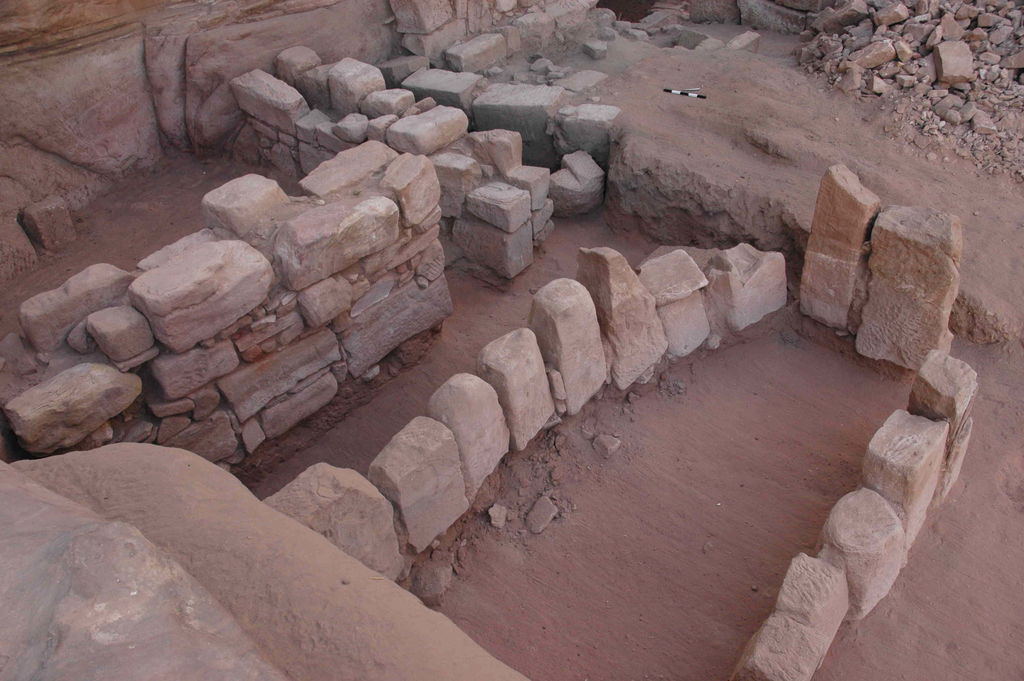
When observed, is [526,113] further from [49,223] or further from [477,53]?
[49,223]

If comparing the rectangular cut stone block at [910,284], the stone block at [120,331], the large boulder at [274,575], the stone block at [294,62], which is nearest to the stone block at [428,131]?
the stone block at [294,62]

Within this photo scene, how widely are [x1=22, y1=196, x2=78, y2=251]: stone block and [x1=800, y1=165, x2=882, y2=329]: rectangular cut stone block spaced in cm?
548

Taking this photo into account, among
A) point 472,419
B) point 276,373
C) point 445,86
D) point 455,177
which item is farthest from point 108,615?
point 445,86

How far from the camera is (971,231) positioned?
554cm

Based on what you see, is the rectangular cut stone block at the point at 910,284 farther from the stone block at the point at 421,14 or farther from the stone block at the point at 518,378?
the stone block at the point at 421,14

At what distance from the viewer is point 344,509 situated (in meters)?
3.43

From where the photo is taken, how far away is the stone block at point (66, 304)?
4.05 metres

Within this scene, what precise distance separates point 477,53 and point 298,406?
3976mm

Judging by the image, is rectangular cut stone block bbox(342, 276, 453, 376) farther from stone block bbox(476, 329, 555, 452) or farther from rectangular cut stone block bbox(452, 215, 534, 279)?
stone block bbox(476, 329, 555, 452)

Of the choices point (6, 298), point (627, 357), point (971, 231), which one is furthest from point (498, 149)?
point (6, 298)

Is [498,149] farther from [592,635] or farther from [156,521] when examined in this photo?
[156,521]

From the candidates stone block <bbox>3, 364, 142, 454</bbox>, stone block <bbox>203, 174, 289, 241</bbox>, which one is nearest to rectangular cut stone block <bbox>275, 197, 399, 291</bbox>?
stone block <bbox>203, 174, 289, 241</bbox>

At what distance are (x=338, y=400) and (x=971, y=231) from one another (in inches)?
167

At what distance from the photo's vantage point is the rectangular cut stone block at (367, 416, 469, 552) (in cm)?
365
